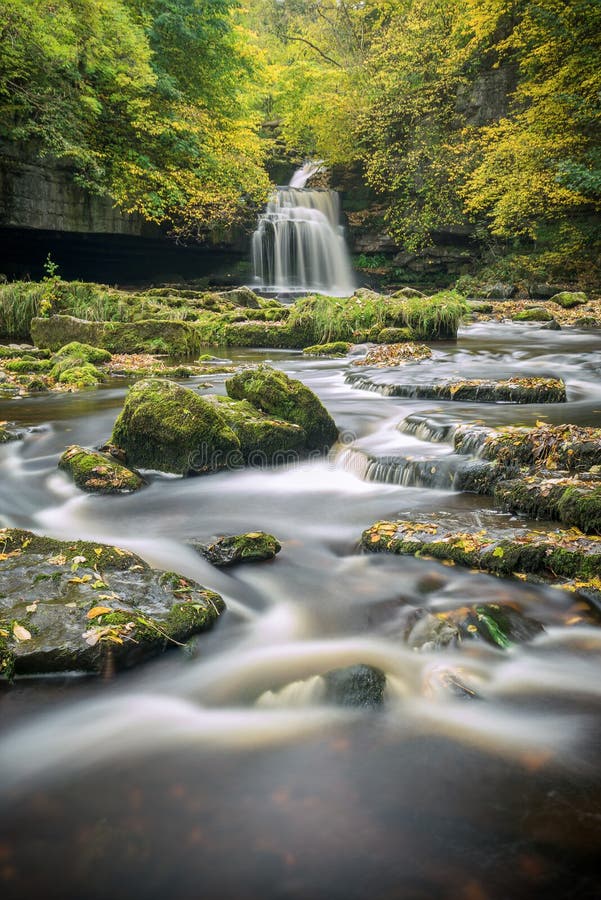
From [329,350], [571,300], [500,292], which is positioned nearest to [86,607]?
[329,350]

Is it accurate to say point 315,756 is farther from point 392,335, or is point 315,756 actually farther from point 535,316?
point 535,316

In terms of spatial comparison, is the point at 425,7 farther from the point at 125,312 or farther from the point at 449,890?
the point at 449,890

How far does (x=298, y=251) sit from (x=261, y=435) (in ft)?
69.0

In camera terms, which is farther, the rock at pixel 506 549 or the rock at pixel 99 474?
the rock at pixel 99 474

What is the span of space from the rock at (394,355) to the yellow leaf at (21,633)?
907 centimetres

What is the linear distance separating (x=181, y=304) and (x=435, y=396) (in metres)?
10.1

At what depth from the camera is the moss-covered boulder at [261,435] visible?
575 cm

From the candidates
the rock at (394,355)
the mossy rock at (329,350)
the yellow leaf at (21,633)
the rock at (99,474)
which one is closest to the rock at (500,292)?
the mossy rock at (329,350)

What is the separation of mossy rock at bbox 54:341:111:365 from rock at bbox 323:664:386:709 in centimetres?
965

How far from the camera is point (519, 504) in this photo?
4.15 m

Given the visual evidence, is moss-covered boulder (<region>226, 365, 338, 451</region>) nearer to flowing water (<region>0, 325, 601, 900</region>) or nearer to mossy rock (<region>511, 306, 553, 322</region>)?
flowing water (<region>0, 325, 601, 900</region>)

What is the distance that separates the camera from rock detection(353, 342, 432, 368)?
1127 cm

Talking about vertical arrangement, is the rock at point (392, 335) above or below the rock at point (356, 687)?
above

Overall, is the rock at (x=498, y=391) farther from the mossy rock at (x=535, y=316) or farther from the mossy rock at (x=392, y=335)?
the mossy rock at (x=535, y=316)
